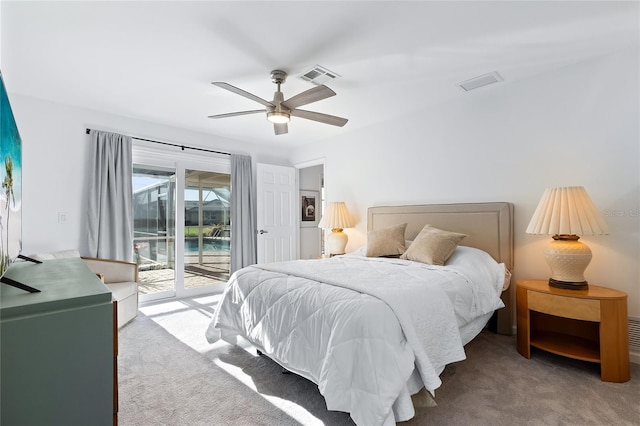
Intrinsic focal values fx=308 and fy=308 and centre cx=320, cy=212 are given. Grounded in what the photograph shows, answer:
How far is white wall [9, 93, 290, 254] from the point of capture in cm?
326

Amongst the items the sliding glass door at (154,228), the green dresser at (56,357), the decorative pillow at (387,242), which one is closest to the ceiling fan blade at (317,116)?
the decorative pillow at (387,242)

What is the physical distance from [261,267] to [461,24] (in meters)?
2.38

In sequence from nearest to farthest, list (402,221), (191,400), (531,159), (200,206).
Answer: (191,400) < (531,159) < (402,221) < (200,206)

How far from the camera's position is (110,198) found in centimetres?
375

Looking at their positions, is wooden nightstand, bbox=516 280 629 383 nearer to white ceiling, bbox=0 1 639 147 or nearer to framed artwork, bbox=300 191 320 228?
white ceiling, bbox=0 1 639 147

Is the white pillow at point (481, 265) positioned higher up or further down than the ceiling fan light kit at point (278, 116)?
further down

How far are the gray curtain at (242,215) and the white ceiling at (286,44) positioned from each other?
1.64 meters

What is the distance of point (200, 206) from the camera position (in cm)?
475

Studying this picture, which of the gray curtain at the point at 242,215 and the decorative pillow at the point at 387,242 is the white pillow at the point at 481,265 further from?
the gray curtain at the point at 242,215

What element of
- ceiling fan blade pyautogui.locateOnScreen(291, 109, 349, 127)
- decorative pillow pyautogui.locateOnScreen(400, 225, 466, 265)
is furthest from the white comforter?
ceiling fan blade pyautogui.locateOnScreen(291, 109, 349, 127)

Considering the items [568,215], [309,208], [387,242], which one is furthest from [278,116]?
[309,208]

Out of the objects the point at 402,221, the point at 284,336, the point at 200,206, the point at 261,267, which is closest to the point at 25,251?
the point at 200,206

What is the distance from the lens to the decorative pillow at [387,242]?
329 cm

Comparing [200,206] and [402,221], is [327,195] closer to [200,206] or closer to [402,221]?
[402,221]
